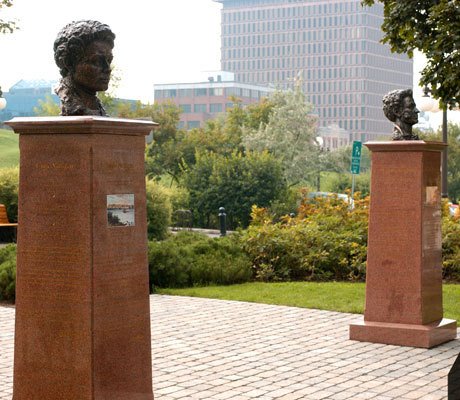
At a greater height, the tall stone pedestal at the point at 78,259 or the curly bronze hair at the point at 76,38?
the curly bronze hair at the point at 76,38

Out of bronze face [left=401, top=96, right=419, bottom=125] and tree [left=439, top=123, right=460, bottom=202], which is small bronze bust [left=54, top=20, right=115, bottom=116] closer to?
bronze face [left=401, top=96, right=419, bottom=125]

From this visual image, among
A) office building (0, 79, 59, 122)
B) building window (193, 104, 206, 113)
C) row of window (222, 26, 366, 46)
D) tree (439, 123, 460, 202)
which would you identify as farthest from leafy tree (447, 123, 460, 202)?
row of window (222, 26, 366, 46)

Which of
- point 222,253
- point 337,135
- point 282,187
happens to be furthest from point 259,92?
point 222,253

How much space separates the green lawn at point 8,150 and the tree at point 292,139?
18783mm

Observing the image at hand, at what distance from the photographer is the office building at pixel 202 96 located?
557 ft

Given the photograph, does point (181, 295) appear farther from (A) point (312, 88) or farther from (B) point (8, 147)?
(A) point (312, 88)

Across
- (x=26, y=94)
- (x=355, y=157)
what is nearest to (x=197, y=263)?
(x=355, y=157)

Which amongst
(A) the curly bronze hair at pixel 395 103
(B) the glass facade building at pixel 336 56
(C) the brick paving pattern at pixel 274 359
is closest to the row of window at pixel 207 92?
(B) the glass facade building at pixel 336 56

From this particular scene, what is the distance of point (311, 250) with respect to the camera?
17.0 m

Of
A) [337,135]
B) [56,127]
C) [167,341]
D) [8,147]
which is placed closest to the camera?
[56,127]

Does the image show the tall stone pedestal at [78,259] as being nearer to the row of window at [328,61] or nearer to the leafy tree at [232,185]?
the leafy tree at [232,185]

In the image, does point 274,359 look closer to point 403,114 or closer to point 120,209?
point 403,114

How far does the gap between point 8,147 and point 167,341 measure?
73484 mm

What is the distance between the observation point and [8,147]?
81438 mm
